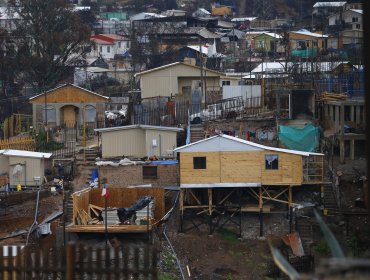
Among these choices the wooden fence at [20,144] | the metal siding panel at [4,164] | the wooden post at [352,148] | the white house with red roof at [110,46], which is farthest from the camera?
the white house with red roof at [110,46]

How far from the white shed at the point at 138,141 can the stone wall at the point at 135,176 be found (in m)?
1.04

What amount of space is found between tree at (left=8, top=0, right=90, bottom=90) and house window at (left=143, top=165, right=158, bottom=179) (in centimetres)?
1115

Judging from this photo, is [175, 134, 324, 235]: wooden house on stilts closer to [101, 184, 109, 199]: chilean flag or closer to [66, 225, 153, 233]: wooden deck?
[101, 184, 109, 199]: chilean flag

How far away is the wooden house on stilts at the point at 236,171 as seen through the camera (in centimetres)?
1266

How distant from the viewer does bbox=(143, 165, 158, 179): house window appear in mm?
13711

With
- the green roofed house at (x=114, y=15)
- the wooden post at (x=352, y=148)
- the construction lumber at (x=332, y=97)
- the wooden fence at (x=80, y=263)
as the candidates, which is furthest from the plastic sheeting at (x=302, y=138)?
the green roofed house at (x=114, y=15)

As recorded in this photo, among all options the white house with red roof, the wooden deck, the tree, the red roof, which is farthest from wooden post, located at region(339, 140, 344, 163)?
the red roof

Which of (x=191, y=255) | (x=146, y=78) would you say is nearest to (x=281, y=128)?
(x=191, y=255)

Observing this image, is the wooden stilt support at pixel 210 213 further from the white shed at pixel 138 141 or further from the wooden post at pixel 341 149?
the wooden post at pixel 341 149

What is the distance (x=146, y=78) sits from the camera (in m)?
19.9

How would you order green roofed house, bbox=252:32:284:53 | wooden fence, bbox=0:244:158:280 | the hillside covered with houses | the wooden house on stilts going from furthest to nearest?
green roofed house, bbox=252:32:284:53, the wooden house on stilts, the hillside covered with houses, wooden fence, bbox=0:244:158:280

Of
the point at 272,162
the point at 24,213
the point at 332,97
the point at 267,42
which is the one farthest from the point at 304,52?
the point at 24,213

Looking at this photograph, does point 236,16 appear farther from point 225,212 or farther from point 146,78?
point 225,212

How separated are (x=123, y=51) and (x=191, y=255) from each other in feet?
78.9
